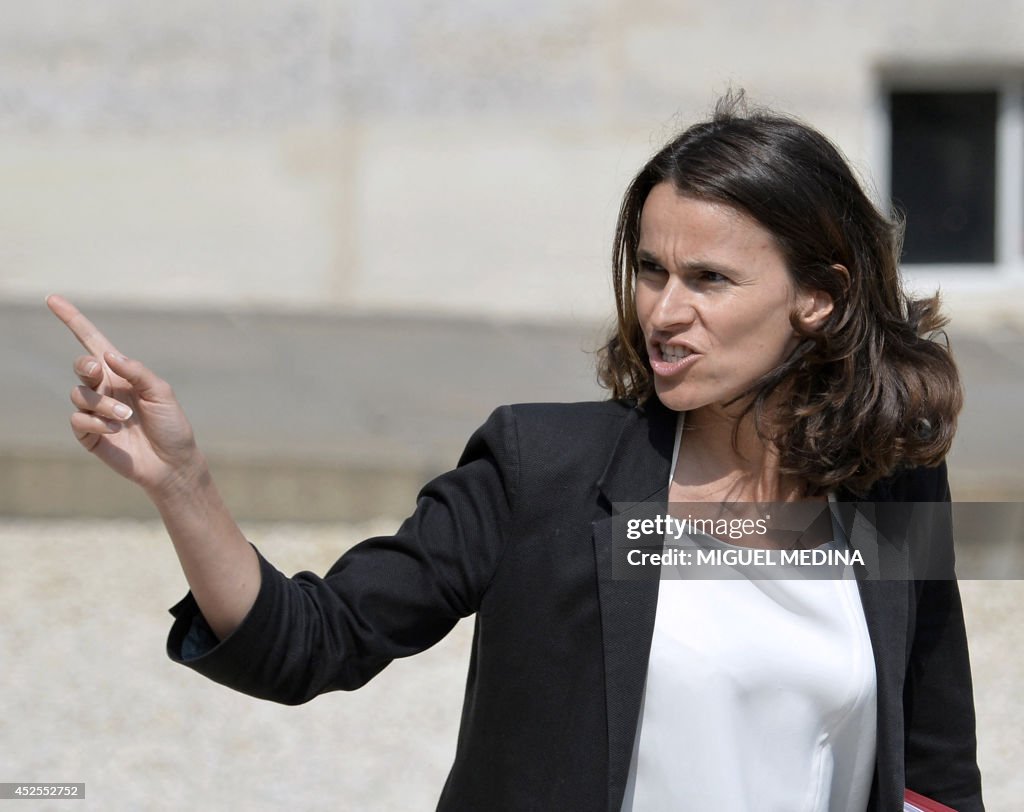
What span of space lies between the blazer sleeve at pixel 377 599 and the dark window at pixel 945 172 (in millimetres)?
7672

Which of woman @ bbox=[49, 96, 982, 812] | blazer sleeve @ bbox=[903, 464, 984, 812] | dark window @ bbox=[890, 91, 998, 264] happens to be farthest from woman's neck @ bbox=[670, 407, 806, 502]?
dark window @ bbox=[890, 91, 998, 264]

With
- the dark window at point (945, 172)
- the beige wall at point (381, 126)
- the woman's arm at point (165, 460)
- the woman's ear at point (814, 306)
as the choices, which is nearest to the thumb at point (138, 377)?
the woman's arm at point (165, 460)

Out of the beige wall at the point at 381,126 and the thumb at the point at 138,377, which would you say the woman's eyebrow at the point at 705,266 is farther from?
the beige wall at the point at 381,126

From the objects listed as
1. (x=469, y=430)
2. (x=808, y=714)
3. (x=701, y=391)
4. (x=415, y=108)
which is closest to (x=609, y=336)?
(x=701, y=391)

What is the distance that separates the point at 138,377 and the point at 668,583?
72 centimetres

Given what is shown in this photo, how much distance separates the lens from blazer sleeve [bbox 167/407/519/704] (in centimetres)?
164

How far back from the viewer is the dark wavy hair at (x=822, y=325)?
1954 millimetres

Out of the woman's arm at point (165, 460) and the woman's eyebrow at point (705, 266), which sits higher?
the woman's eyebrow at point (705, 266)

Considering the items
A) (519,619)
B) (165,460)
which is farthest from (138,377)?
(519,619)

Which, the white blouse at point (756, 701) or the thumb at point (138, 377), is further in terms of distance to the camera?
the white blouse at point (756, 701)

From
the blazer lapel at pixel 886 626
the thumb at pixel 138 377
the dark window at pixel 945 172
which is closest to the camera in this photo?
the thumb at pixel 138 377

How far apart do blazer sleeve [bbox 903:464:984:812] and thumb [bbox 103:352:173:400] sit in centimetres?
111

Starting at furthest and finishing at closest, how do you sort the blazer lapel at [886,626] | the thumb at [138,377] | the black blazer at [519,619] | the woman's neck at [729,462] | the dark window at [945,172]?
the dark window at [945,172]
the woman's neck at [729,462]
the blazer lapel at [886,626]
the black blazer at [519,619]
the thumb at [138,377]

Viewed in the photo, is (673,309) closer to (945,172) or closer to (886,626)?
(886,626)
